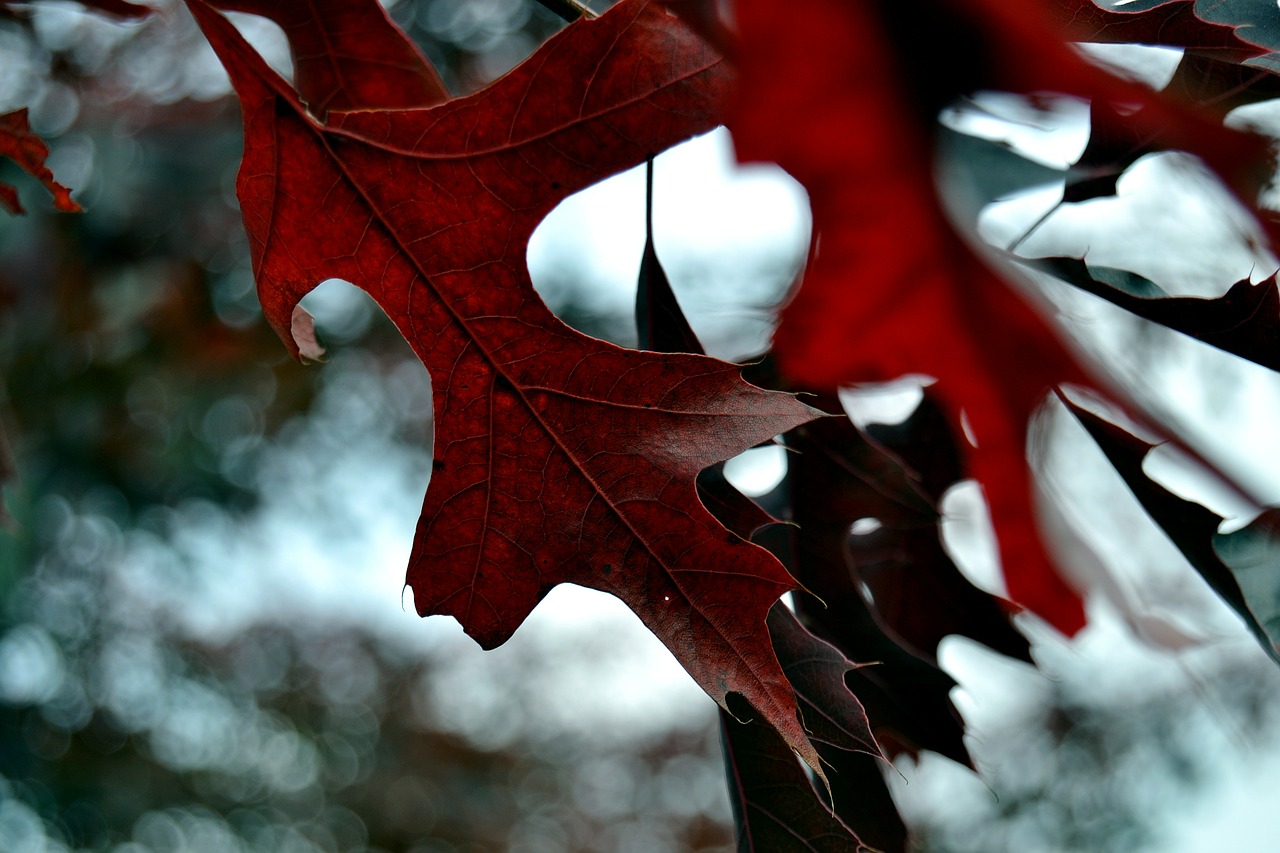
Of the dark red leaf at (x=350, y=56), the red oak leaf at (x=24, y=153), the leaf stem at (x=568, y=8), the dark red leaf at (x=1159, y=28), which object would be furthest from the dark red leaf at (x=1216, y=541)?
the red oak leaf at (x=24, y=153)

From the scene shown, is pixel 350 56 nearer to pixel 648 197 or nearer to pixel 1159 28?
pixel 648 197

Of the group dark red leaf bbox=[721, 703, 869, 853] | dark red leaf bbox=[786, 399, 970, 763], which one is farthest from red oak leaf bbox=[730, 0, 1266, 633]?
dark red leaf bbox=[786, 399, 970, 763]

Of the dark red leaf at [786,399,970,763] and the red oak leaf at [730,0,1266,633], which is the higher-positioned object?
the red oak leaf at [730,0,1266,633]

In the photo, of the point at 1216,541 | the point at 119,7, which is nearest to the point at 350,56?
the point at 119,7

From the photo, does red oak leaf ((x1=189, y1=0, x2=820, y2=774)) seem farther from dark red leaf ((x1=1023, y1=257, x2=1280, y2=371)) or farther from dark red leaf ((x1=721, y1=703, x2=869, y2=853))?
dark red leaf ((x1=1023, y1=257, x2=1280, y2=371))

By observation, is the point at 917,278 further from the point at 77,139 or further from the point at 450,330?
Answer: the point at 77,139

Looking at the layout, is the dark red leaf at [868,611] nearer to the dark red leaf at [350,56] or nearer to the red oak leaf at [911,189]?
the dark red leaf at [350,56]
